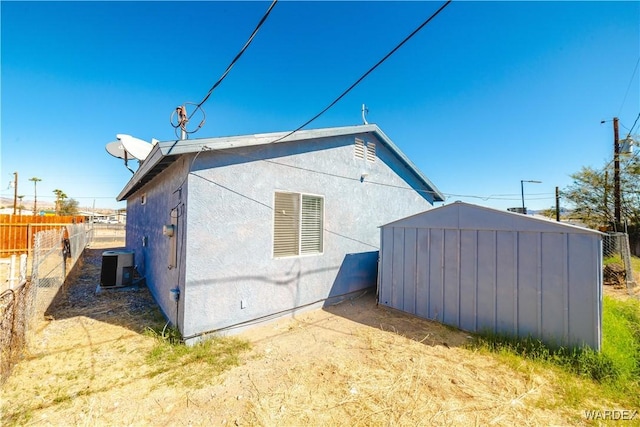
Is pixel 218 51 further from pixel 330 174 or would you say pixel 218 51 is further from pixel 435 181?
pixel 435 181

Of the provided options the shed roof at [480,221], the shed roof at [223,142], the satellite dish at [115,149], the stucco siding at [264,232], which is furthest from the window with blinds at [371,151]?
the satellite dish at [115,149]

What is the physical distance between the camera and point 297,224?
560cm

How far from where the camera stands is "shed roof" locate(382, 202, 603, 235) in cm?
416

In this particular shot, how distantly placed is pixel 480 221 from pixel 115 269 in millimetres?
9666

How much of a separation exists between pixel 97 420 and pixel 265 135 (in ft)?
14.7

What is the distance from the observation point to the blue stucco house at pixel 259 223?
425 cm

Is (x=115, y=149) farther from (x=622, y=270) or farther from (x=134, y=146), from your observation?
(x=622, y=270)

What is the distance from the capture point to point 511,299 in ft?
14.8

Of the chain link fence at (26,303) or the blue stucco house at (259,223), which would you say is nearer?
the chain link fence at (26,303)

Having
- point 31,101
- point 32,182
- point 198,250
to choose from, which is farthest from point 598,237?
point 32,182

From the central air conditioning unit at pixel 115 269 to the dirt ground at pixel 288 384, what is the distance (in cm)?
245

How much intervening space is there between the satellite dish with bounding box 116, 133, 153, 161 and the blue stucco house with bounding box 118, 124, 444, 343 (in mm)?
763
